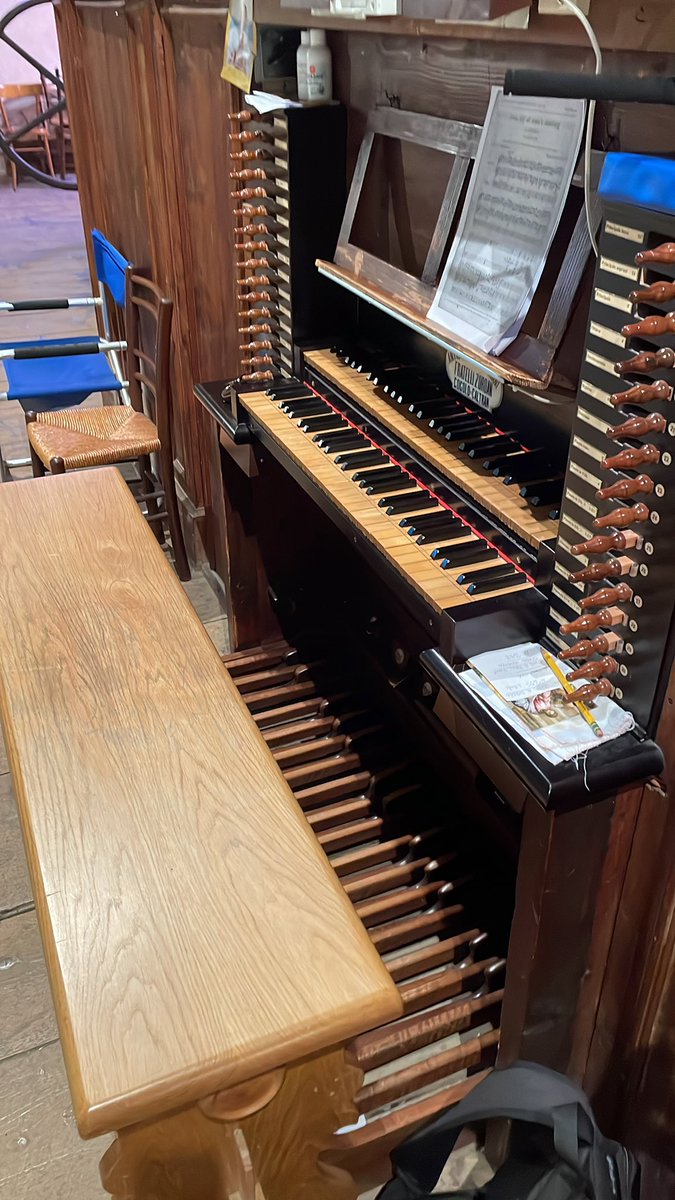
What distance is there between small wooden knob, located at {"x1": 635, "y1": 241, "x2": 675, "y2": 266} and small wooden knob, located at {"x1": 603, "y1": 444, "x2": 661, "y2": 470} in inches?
7.8

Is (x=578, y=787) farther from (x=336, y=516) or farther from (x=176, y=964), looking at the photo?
(x=336, y=516)

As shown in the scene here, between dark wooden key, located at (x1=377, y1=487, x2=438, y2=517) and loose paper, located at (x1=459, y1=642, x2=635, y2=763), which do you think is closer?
loose paper, located at (x1=459, y1=642, x2=635, y2=763)

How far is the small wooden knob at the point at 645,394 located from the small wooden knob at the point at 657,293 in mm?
88

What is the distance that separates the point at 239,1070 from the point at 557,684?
61cm

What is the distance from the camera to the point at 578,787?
45.4 inches

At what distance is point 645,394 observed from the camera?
1.05m

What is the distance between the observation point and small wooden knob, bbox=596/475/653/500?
3.59 feet

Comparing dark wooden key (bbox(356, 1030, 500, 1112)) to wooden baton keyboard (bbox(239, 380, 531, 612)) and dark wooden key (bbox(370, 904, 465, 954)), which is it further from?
wooden baton keyboard (bbox(239, 380, 531, 612))

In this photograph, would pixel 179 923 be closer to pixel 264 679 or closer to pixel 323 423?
pixel 323 423

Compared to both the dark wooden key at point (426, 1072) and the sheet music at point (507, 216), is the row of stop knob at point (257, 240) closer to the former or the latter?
the sheet music at point (507, 216)

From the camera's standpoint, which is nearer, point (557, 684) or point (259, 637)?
point (557, 684)

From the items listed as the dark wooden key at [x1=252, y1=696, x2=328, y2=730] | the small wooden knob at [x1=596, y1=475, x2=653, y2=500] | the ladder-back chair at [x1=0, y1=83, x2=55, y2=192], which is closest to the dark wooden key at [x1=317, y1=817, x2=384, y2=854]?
the dark wooden key at [x1=252, y1=696, x2=328, y2=730]

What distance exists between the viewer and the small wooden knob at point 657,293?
3.22 feet

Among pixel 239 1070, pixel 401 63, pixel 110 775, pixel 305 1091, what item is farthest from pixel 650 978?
pixel 401 63
